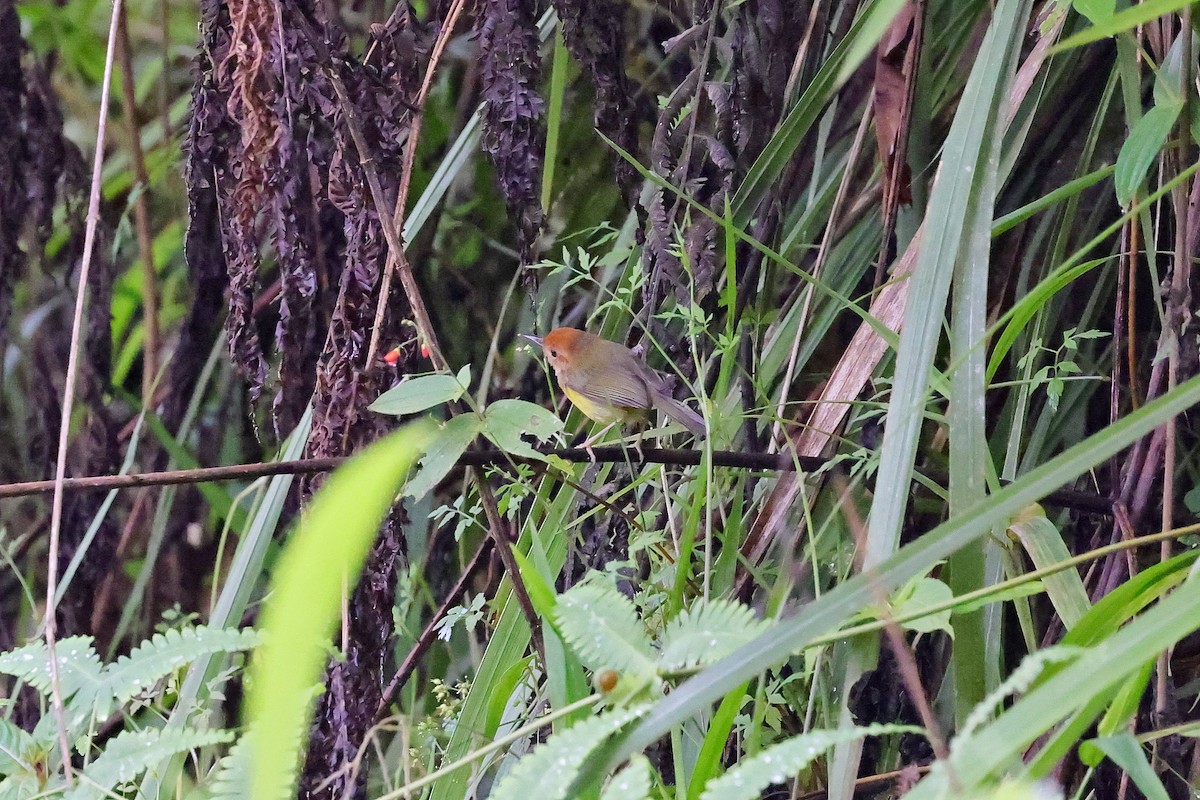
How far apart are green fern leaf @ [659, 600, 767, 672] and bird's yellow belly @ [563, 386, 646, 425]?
134cm

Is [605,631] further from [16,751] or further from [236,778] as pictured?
[16,751]

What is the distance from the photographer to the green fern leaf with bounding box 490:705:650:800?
943 mm

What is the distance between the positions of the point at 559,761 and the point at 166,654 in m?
0.56

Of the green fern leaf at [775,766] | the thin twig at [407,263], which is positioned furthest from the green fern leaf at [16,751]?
the green fern leaf at [775,766]

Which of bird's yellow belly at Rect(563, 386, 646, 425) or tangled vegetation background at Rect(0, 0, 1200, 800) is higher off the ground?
tangled vegetation background at Rect(0, 0, 1200, 800)

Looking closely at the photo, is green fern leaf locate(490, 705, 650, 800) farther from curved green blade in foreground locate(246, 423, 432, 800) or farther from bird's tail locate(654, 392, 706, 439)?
bird's tail locate(654, 392, 706, 439)

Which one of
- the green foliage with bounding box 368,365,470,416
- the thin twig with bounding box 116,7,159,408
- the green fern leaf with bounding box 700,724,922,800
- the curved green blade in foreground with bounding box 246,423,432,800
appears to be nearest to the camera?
the curved green blade in foreground with bounding box 246,423,432,800

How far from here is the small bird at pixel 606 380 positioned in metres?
2.37

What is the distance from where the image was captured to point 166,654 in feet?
4.14

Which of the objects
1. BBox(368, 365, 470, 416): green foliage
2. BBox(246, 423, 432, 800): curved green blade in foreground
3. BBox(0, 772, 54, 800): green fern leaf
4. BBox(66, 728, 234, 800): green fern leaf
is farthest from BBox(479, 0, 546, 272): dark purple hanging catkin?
BBox(246, 423, 432, 800): curved green blade in foreground

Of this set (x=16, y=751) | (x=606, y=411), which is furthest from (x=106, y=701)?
(x=606, y=411)

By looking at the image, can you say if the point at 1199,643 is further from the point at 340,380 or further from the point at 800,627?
the point at 340,380

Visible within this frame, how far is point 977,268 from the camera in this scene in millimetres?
1377

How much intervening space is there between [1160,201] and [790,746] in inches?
57.2
